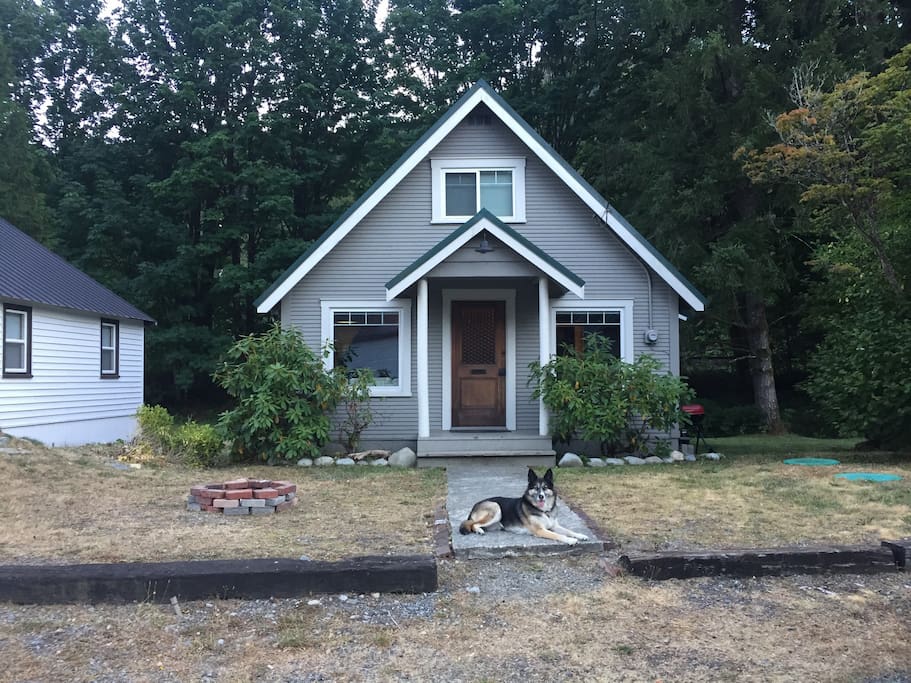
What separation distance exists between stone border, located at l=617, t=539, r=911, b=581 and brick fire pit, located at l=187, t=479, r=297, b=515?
12.0ft

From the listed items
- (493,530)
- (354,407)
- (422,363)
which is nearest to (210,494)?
(493,530)

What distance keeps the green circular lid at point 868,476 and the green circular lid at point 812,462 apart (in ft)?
3.39

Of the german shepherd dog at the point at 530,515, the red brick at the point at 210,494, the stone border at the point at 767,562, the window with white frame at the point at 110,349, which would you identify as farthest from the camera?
the window with white frame at the point at 110,349

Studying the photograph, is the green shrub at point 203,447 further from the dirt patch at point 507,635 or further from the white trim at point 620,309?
the dirt patch at point 507,635

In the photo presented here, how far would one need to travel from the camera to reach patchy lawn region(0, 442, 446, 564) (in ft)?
18.2

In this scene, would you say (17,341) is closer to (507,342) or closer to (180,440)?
(180,440)

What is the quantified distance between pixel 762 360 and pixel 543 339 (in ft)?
37.4

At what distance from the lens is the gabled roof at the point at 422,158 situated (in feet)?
40.1

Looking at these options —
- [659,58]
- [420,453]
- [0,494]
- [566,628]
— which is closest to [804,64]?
[659,58]

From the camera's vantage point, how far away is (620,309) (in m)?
12.5

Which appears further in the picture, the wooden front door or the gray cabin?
the wooden front door

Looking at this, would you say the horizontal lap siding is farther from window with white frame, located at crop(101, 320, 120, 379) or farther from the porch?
the porch

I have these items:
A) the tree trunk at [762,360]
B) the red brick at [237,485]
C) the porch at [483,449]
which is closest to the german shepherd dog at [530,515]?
the red brick at [237,485]

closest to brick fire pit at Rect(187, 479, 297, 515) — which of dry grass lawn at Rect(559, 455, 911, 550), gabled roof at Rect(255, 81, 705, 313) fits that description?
dry grass lawn at Rect(559, 455, 911, 550)
